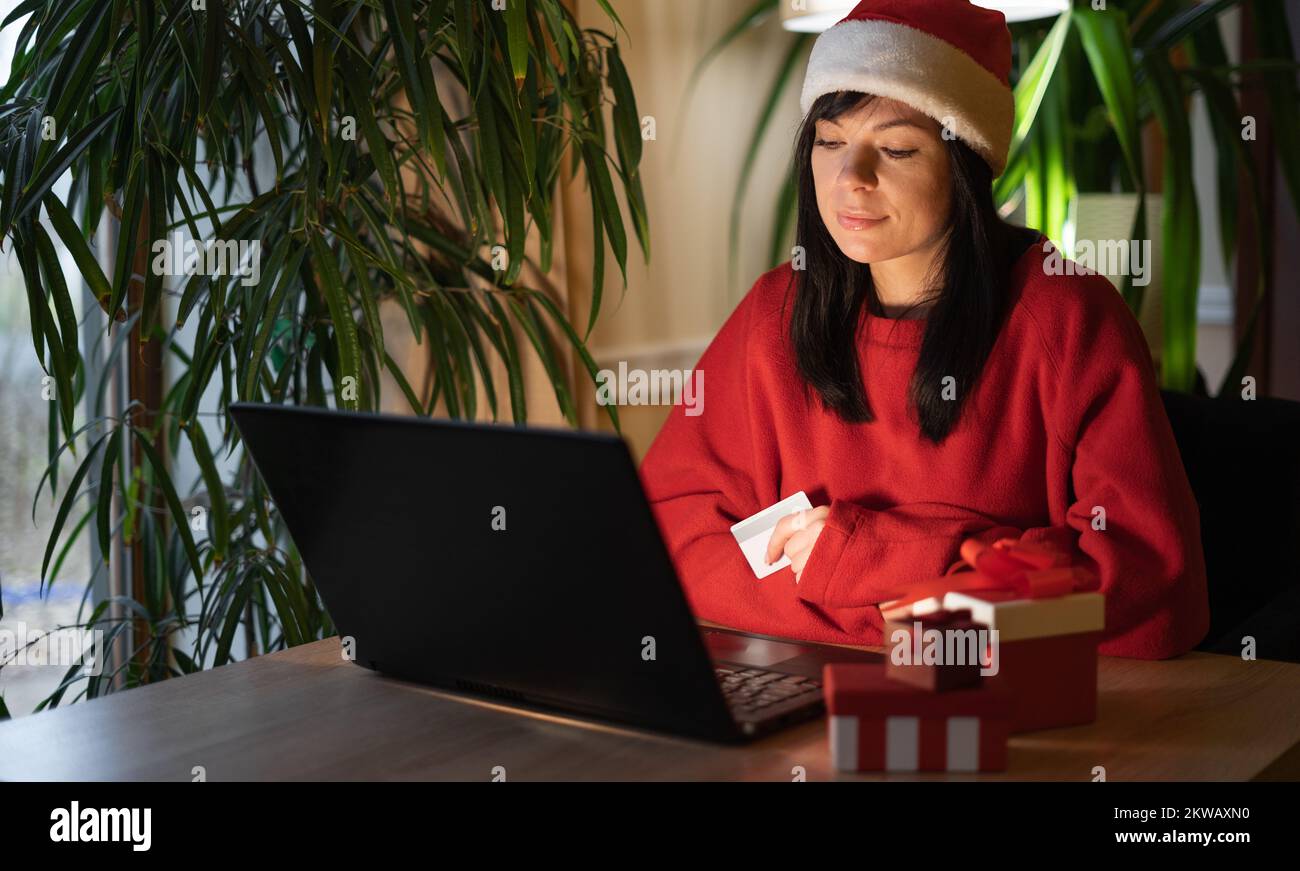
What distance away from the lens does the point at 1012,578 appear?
0.97 m

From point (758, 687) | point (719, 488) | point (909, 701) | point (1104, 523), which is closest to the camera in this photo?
point (909, 701)

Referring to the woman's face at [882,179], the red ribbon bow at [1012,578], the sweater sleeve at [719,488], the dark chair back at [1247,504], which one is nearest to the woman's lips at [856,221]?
the woman's face at [882,179]

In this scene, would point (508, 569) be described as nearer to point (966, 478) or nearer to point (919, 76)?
point (966, 478)

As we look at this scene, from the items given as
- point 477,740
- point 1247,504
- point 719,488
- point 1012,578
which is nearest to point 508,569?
point 477,740

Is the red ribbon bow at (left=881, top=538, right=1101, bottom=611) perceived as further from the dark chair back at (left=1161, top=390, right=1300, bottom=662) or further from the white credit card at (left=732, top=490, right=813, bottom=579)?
the dark chair back at (left=1161, top=390, right=1300, bottom=662)

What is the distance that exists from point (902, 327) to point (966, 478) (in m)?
0.18

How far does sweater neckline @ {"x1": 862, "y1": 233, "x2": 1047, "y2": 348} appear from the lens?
1.38m

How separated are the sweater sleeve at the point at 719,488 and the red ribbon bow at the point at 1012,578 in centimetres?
31

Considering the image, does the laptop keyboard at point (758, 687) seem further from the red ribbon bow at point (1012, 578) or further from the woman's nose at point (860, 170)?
the woman's nose at point (860, 170)

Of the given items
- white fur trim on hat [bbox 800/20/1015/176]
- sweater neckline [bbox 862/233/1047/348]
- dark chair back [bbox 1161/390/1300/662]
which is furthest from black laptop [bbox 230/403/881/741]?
dark chair back [bbox 1161/390/1300/662]
